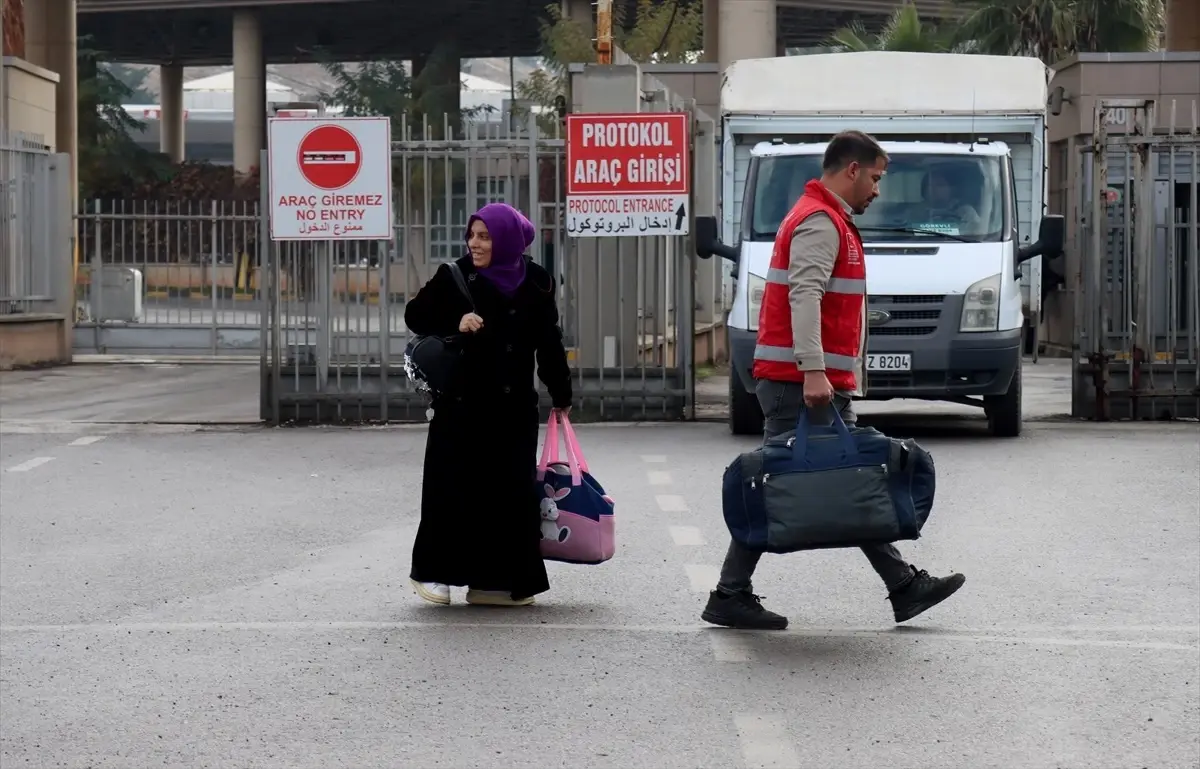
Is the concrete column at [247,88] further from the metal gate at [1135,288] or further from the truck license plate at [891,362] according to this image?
the truck license plate at [891,362]

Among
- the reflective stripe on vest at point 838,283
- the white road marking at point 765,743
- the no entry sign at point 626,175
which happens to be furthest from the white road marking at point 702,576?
the no entry sign at point 626,175

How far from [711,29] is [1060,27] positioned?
7.02 meters

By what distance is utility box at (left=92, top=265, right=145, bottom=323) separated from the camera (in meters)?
29.0

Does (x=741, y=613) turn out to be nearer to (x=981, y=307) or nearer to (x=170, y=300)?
(x=981, y=307)

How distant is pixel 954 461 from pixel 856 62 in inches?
156

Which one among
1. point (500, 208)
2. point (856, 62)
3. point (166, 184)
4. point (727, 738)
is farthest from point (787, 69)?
point (166, 184)

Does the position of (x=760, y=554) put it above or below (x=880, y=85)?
below

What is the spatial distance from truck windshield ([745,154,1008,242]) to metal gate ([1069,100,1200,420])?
1.27 metres

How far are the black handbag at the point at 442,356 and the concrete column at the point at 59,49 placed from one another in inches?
965

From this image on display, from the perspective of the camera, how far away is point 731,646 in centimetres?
736

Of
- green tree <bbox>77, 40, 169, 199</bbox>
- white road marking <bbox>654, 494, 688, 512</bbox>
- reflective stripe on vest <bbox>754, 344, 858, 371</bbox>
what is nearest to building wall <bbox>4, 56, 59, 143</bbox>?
white road marking <bbox>654, 494, 688, 512</bbox>

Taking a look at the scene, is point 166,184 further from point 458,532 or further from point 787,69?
point 458,532

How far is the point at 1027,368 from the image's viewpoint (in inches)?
1037

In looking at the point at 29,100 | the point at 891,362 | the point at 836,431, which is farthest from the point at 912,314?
the point at 29,100
